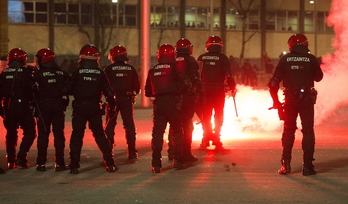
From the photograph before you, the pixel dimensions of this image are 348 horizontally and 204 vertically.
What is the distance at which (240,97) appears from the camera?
16578 millimetres

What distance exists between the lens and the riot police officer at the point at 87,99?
9.03 meters

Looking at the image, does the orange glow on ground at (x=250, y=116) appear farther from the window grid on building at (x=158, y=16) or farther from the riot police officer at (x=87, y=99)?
the window grid on building at (x=158, y=16)

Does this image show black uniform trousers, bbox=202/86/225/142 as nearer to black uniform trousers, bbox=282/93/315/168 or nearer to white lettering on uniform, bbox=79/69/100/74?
black uniform trousers, bbox=282/93/315/168

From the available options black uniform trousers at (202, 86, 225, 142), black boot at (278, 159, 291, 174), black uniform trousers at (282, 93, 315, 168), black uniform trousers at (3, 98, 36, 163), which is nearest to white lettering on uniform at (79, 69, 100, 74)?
black uniform trousers at (3, 98, 36, 163)

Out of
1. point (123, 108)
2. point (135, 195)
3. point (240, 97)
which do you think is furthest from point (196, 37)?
point (135, 195)

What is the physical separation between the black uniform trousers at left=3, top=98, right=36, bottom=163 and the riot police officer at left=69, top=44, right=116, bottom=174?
3.15 ft

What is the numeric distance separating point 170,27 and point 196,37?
2.38 meters

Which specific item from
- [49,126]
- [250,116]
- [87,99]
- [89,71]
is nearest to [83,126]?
[87,99]

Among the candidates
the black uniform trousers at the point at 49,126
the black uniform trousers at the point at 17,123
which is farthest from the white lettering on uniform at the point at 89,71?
the black uniform trousers at the point at 17,123

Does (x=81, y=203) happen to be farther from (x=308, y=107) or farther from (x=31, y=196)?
(x=308, y=107)

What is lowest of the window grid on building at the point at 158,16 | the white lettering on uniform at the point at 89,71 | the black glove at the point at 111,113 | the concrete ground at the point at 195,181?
the concrete ground at the point at 195,181

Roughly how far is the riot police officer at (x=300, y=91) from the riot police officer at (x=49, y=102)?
10.8 ft

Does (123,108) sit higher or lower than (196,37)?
lower

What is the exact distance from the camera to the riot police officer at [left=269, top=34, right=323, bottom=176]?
8.77m
